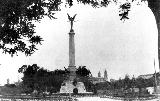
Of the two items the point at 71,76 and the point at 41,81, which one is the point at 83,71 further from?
the point at 71,76

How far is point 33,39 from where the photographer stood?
8.74m

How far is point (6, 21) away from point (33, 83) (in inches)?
2753

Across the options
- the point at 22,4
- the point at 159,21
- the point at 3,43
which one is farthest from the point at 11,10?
the point at 159,21

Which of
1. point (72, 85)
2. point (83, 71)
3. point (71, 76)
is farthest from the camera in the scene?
point (83, 71)

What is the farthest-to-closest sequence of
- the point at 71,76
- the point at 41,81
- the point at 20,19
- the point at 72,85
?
the point at 41,81
the point at 72,85
the point at 71,76
the point at 20,19

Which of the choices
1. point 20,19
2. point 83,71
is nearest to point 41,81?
point 83,71

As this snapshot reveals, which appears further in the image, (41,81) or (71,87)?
(41,81)

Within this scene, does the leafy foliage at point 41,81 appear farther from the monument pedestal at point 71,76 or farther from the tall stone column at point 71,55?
the tall stone column at point 71,55

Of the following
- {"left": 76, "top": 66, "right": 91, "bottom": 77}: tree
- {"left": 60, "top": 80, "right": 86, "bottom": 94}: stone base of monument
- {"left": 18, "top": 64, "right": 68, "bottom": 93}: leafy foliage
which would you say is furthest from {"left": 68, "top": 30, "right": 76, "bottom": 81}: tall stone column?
{"left": 76, "top": 66, "right": 91, "bottom": 77}: tree

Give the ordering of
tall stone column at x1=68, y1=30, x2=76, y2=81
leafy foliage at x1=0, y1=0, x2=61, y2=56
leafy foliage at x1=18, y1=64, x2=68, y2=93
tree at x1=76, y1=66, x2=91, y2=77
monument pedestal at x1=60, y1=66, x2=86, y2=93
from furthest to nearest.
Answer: tree at x1=76, y1=66, x2=91, y2=77 → leafy foliage at x1=18, y1=64, x2=68, y2=93 → monument pedestal at x1=60, y1=66, x2=86, y2=93 → tall stone column at x1=68, y1=30, x2=76, y2=81 → leafy foliage at x1=0, y1=0, x2=61, y2=56

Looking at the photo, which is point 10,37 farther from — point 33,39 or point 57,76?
point 57,76

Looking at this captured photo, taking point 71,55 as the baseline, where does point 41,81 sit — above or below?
below

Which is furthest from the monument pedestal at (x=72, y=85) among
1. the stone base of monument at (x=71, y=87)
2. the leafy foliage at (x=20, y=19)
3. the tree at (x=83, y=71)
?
the leafy foliage at (x=20, y=19)

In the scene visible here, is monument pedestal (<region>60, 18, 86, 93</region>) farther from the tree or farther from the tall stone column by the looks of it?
the tree
